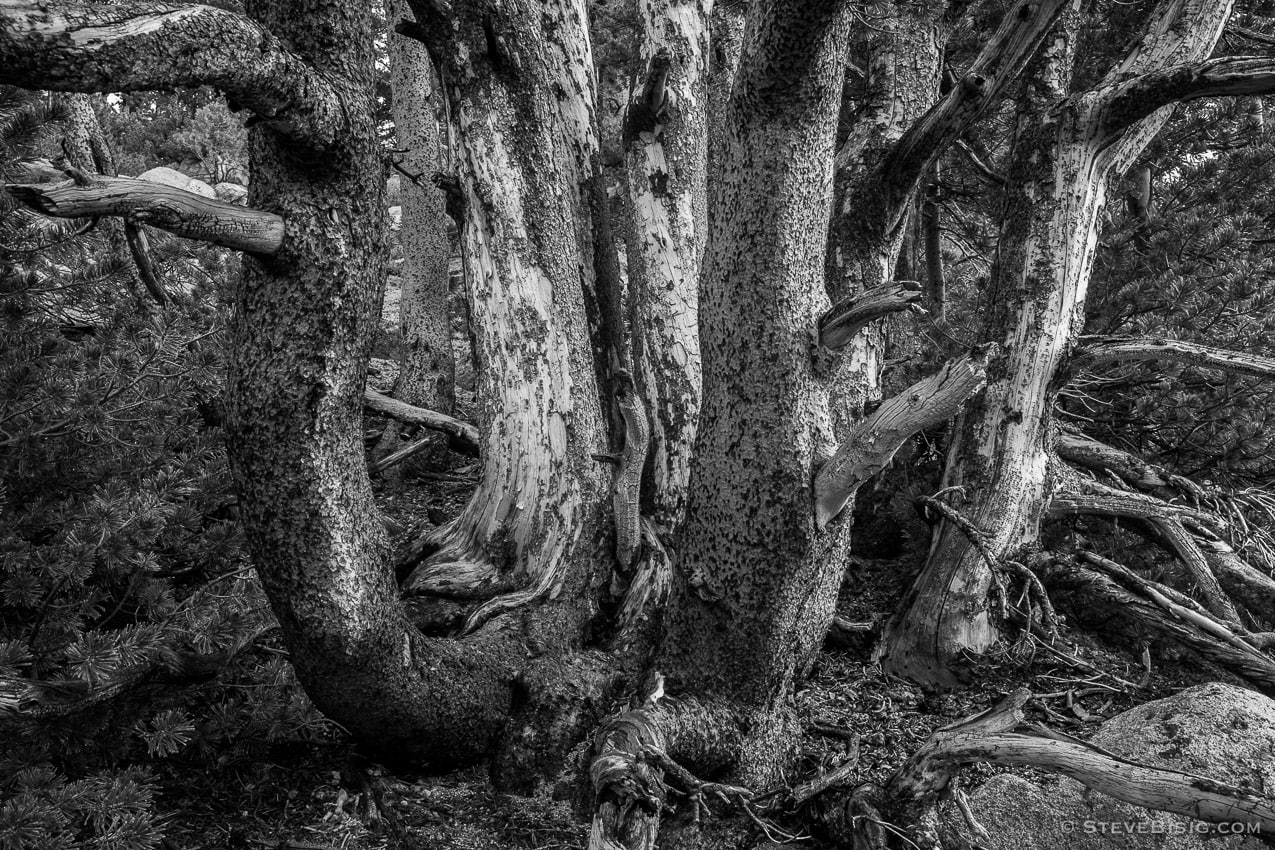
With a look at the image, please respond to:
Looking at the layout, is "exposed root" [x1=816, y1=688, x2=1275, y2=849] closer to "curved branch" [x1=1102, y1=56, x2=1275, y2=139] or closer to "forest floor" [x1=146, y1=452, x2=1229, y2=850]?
"forest floor" [x1=146, y1=452, x2=1229, y2=850]

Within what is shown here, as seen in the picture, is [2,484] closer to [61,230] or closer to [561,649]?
[61,230]

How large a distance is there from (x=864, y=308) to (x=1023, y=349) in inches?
78.2

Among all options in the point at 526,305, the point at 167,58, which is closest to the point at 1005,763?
the point at 526,305

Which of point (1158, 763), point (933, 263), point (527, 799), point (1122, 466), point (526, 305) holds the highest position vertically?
point (933, 263)

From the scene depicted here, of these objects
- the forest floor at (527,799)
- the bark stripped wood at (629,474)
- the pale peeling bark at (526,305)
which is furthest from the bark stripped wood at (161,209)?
the forest floor at (527,799)

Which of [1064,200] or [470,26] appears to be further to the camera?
[1064,200]

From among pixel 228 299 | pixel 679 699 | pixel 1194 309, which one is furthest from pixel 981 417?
pixel 228 299

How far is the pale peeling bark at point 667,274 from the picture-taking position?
4.25m

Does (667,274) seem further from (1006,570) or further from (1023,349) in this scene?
(1006,570)

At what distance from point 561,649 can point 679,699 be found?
650 millimetres

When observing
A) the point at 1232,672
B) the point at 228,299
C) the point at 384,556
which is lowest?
the point at 1232,672

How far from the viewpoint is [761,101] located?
2.91 meters

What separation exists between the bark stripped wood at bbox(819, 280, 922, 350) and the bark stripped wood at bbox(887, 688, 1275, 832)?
1371 millimetres

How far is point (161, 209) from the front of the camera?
7.01ft
